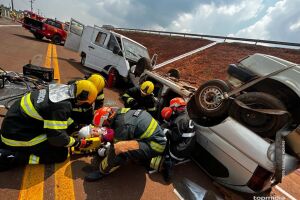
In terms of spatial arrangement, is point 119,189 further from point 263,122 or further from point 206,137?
point 263,122

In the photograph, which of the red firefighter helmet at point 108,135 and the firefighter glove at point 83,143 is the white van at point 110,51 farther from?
the firefighter glove at point 83,143

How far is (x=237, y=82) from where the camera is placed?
4.29 m

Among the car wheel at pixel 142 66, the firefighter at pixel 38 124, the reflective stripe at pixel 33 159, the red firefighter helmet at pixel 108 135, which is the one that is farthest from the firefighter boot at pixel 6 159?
the car wheel at pixel 142 66

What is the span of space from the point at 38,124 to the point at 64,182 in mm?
751

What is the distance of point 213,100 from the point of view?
382 cm

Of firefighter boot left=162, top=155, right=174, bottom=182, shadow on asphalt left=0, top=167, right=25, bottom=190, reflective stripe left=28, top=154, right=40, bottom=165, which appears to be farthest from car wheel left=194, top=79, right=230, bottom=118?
shadow on asphalt left=0, top=167, right=25, bottom=190

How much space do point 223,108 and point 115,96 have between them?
4125 mm

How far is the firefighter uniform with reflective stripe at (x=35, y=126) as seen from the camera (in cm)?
283

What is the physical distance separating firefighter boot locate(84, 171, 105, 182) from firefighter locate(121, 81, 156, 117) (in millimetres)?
2372

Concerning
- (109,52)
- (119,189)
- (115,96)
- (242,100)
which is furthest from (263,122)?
(109,52)

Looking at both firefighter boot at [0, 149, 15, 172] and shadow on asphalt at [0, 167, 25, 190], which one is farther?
firefighter boot at [0, 149, 15, 172]

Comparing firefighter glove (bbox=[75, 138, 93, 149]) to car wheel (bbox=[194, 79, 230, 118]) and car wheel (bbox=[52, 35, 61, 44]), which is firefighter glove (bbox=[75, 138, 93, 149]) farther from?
car wheel (bbox=[52, 35, 61, 44])

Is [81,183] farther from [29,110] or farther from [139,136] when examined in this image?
[29,110]

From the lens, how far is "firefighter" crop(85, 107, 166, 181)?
308 centimetres
